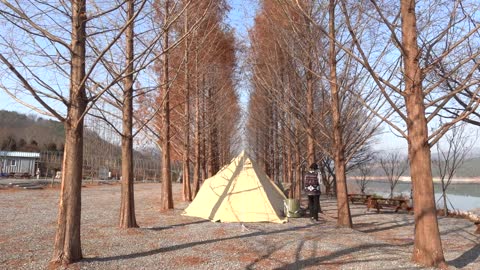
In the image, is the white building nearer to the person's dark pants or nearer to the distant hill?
the distant hill

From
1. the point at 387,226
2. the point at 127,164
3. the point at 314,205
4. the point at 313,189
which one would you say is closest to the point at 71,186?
the point at 127,164

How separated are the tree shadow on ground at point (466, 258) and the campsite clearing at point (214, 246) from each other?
15 millimetres

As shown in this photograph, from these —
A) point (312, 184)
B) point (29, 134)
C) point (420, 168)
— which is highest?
point (29, 134)

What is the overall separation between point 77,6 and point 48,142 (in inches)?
2876

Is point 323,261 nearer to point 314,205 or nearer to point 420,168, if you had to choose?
point 420,168

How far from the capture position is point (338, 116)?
1038 centimetres

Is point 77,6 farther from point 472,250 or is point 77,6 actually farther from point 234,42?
point 234,42

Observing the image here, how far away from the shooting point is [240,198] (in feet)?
39.1

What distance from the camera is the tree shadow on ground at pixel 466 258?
653 centimetres

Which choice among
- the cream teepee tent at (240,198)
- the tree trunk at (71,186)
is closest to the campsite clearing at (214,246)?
the tree trunk at (71,186)

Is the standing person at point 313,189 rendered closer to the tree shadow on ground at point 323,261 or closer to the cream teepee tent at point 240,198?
the cream teepee tent at point 240,198

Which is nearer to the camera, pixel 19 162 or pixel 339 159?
pixel 339 159

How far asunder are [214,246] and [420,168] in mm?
3624

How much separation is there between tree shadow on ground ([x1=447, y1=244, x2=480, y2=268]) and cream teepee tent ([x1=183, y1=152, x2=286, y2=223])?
15.5ft
